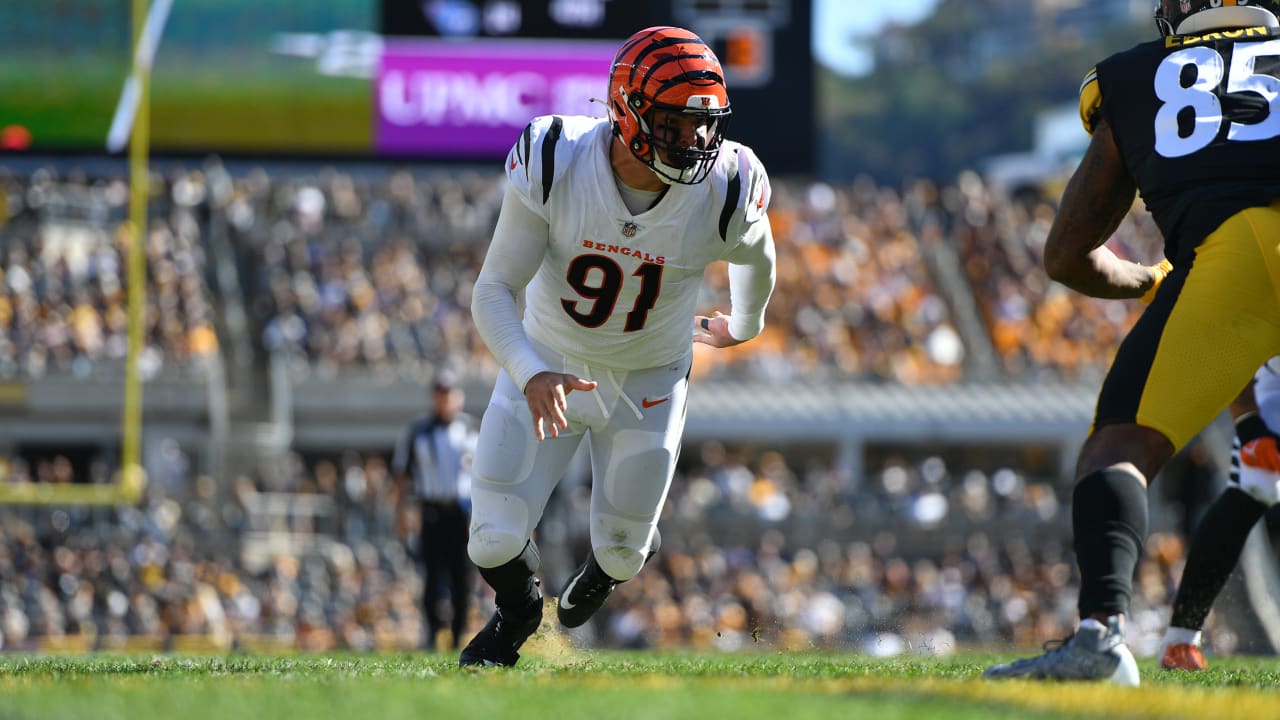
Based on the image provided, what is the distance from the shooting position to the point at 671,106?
4.84 meters

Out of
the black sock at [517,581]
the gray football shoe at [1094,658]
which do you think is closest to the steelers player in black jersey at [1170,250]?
the gray football shoe at [1094,658]

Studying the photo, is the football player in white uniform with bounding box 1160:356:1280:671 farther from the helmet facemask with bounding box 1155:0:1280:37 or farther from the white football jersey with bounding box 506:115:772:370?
the white football jersey with bounding box 506:115:772:370

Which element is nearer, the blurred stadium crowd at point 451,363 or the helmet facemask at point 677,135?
the helmet facemask at point 677,135

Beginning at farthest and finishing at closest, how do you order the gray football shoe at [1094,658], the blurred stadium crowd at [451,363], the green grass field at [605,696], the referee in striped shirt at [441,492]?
the blurred stadium crowd at [451,363], the referee in striped shirt at [441,492], the gray football shoe at [1094,658], the green grass field at [605,696]

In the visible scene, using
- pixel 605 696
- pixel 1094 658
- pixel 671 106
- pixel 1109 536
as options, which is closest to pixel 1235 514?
pixel 1109 536

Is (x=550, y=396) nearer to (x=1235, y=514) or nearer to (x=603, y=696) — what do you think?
(x=603, y=696)

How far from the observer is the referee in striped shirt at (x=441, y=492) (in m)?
10.3

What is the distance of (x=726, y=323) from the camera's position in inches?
221

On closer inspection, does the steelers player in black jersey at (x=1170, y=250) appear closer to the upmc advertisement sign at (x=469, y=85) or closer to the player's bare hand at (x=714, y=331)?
the player's bare hand at (x=714, y=331)

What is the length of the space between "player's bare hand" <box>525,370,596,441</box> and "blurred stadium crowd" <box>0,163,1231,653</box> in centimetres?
665

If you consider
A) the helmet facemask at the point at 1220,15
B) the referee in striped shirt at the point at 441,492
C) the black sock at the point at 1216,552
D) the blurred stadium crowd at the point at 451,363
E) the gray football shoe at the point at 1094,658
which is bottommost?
the blurred stadium crowd at the point at 451,363

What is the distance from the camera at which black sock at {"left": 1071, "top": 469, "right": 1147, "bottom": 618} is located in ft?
12.6

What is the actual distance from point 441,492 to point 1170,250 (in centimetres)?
675

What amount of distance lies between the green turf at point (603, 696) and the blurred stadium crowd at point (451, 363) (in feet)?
22.7
